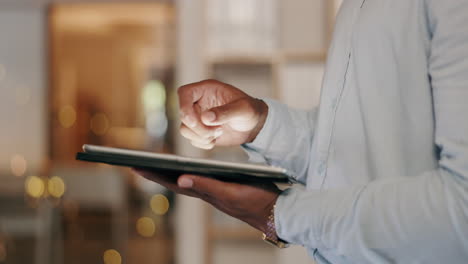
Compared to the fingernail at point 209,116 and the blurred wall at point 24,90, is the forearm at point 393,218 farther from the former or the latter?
the blurred wall at point 24,90

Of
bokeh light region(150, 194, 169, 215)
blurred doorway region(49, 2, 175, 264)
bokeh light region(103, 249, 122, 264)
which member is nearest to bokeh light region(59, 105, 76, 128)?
blurred doorway region(49, 2, 175, 264)

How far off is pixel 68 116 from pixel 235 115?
6.84 m

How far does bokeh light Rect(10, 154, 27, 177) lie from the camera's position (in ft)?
19.3

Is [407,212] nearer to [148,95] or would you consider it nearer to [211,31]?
[211,31]

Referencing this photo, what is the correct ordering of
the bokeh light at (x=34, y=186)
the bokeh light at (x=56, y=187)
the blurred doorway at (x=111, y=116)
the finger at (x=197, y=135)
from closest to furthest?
the finger at (x=197, y=135) → the bokeh light at (x=56, y=187) → the bokeh light at (x=34, y=186) → the blurred doorway at (x=111, y=116)

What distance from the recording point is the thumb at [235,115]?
2.99 feet

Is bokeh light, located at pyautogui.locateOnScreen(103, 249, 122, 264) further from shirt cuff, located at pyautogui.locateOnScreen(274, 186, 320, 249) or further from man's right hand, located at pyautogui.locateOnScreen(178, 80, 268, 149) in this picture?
shirt cuff, located at pyautogui.locateOnScreen(274, 186, 320, 249)

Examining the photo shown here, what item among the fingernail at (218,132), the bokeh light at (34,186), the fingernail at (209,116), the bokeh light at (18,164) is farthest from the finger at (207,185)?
the bokeh light at (18,164)

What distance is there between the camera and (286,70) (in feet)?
9.92

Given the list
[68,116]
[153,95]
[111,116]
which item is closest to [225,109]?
[68,116]

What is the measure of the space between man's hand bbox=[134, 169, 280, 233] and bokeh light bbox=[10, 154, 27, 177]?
214 inches

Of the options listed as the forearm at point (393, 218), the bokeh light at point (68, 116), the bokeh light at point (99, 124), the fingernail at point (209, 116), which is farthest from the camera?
the bokeh light at point (99, 124)

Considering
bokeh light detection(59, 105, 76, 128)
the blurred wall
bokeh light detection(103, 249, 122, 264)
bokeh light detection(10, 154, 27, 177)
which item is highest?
the blurred wall

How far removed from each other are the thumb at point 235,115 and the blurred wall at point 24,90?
203 inches
